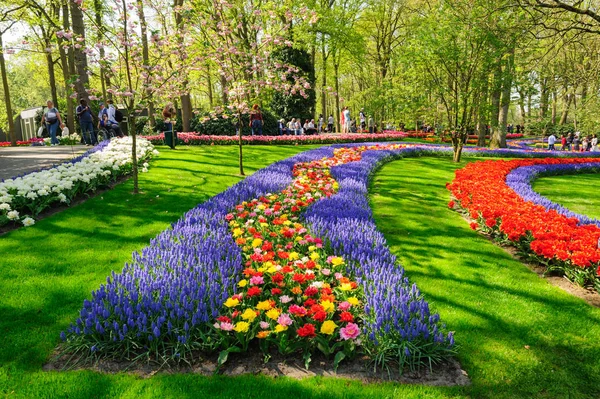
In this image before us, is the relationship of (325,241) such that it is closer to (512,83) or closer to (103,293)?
(103,293)

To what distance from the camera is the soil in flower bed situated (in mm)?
2844

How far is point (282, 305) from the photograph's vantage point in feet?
11.5

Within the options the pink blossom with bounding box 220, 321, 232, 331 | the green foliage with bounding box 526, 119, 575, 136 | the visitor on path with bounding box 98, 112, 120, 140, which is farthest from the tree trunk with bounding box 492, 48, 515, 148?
the green foliage with bounding box 526, 119, 575, 136

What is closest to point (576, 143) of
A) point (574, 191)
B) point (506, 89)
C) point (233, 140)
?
point (506, 89)

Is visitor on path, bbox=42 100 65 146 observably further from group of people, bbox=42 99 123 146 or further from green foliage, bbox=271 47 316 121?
green foliage, bbox=271 47 316 121

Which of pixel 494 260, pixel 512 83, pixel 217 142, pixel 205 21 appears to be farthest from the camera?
pixel 217 142

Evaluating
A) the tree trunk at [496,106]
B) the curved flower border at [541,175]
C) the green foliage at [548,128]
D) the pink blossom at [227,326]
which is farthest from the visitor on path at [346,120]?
the pink blossom at [227,326]

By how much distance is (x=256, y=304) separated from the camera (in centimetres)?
360

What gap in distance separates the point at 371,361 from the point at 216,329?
4.22 ft

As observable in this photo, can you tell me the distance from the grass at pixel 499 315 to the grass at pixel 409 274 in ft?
0.04

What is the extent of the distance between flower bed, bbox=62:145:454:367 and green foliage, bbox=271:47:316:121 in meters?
23.0

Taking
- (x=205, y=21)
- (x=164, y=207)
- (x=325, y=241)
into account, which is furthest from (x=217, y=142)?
(x=325, y=241)

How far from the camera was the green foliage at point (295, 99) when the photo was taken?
25578 mm

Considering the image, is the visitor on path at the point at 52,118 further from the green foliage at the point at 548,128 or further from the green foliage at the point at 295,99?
the green foliage at the point at 548,128
